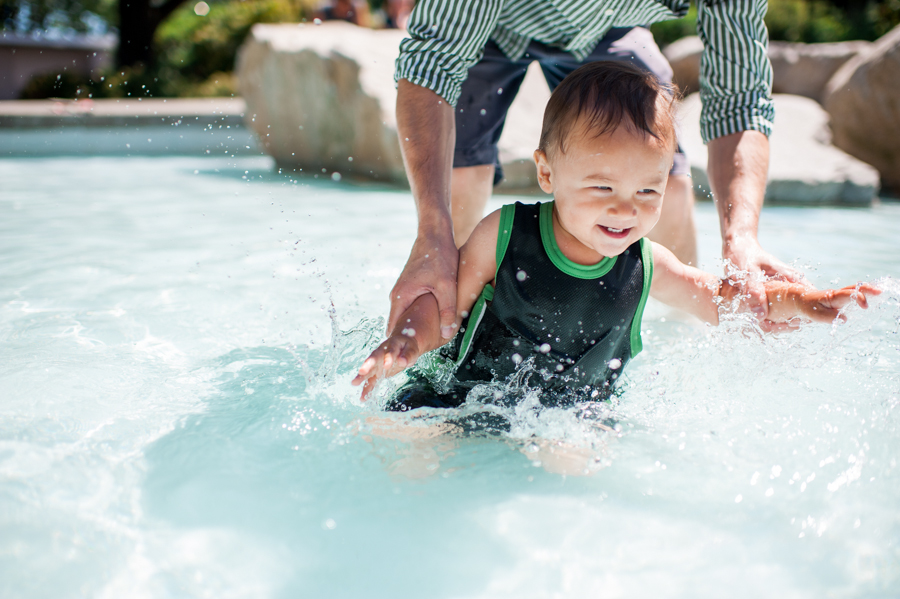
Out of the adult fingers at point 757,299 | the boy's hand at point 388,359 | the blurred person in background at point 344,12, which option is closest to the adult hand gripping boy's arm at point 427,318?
the boy's hand at point 388,359

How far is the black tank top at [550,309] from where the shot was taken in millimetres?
1890

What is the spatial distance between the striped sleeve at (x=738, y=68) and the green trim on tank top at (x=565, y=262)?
890 mm

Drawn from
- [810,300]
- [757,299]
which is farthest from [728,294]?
[810,300]

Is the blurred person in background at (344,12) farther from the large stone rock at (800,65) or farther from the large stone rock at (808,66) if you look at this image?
the large stone rock at (808,66)

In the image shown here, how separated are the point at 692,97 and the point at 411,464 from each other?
726 cm

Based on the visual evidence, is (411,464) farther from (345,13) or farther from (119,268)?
(345,13)

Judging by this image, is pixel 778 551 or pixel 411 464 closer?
pixel 778 551

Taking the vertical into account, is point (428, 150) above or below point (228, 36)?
below

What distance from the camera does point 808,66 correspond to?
885 cm

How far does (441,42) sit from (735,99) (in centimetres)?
104

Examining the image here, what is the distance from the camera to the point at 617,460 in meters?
1.70

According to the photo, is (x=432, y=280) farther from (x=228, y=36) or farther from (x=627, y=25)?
(x=228, y=36)

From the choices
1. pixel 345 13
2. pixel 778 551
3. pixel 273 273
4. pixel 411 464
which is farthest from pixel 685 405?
pixel 345 13

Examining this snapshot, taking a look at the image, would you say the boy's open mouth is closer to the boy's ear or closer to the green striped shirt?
the boy's ear
